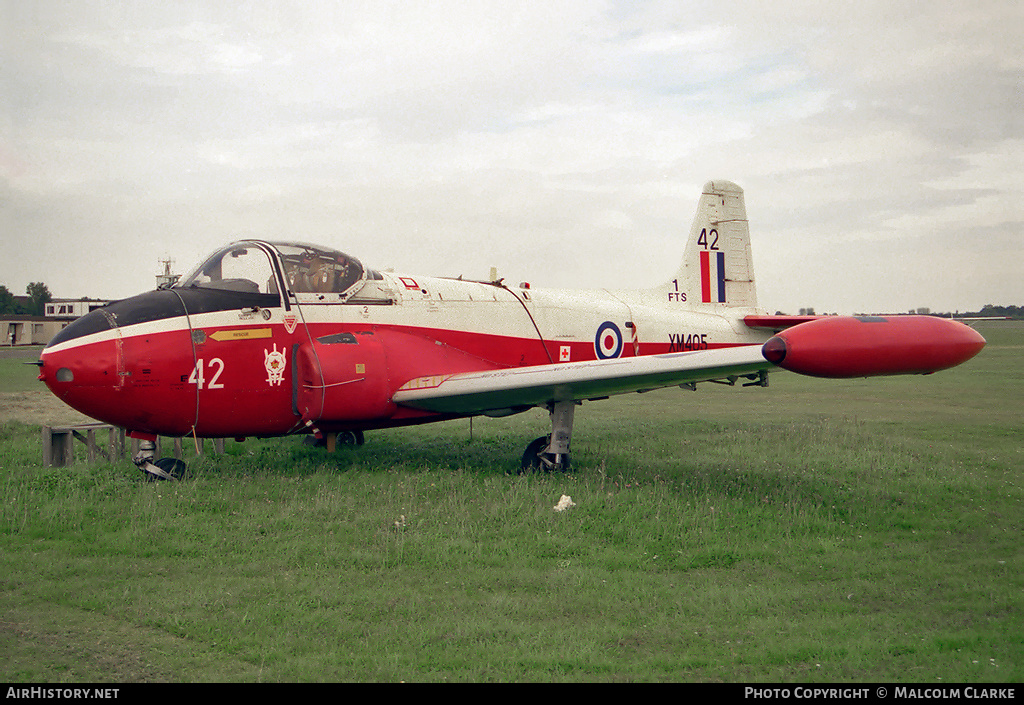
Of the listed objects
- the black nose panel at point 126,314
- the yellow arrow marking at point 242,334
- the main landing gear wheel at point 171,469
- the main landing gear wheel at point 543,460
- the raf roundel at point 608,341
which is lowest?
the main landing gear wheel at point 543,460

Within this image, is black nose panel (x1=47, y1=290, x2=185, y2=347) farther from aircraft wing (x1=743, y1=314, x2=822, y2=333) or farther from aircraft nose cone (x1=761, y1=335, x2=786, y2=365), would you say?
aircraft wing (x1=743, y1=314, x2=822, y2=333)

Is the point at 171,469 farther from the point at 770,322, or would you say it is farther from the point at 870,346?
A: the point at 770,322

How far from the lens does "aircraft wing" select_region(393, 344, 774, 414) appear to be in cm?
759

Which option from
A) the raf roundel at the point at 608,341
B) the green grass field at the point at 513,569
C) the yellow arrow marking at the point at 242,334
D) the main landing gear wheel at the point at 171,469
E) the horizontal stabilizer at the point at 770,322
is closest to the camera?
the green grass field at the point at 513,569

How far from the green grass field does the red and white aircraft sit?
766 mm

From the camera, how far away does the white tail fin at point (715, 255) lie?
13.7 metres

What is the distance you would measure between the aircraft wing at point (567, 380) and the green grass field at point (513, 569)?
0.91m

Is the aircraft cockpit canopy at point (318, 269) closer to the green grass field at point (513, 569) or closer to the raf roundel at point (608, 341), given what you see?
the green grass field at point (513, 569)

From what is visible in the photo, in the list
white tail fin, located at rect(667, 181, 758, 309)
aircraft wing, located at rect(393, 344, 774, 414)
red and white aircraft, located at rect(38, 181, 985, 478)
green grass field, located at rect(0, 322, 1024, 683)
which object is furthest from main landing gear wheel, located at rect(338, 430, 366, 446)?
white tail fin, located at rect(667, 181, 758, 309)

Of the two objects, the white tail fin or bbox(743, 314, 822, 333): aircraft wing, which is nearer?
bbox(743, 314, 822, 333): aircraft wing

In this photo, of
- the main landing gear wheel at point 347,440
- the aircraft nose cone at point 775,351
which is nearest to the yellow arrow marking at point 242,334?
the main landing gear wheel at point 347,440

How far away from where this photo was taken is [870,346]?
6.61 meters

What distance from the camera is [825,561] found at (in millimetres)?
5949
